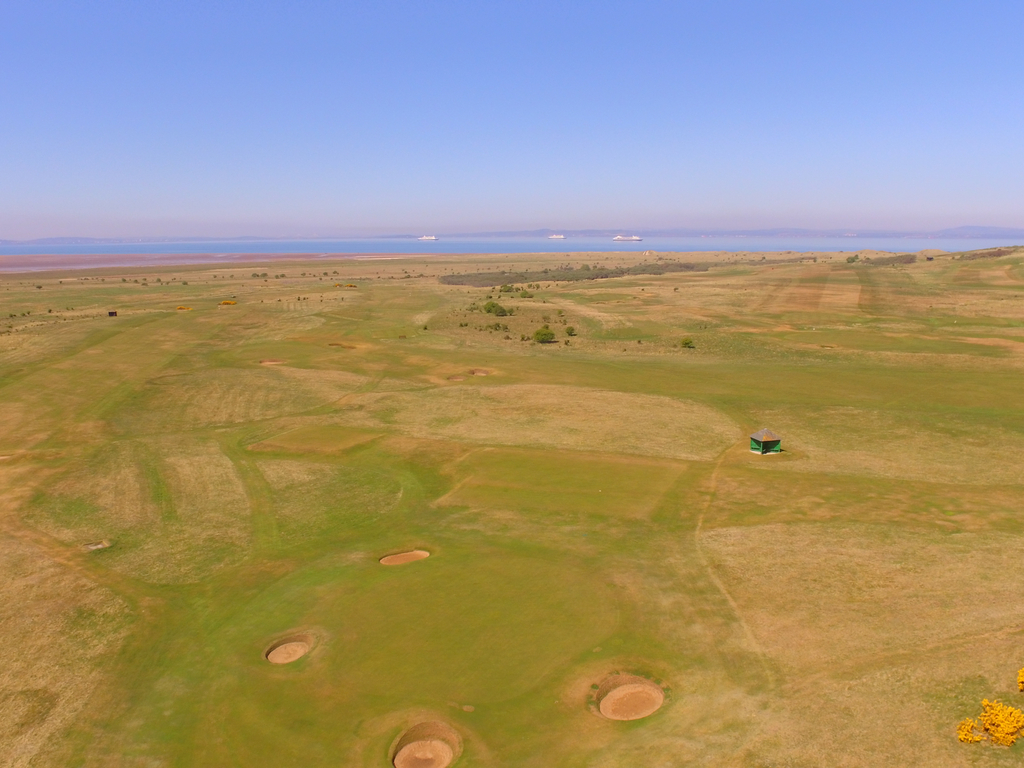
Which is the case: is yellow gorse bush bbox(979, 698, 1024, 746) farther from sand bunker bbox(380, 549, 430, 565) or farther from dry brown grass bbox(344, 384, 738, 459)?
dry brown grass bbox(344, 384, 738, 459)

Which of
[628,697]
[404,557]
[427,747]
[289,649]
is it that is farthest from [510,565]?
[427,747]

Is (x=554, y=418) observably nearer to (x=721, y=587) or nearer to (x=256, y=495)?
(x=256, y=495)

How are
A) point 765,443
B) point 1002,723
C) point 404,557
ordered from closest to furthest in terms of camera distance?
point 1002,723 → point 404,557 → point 765,443

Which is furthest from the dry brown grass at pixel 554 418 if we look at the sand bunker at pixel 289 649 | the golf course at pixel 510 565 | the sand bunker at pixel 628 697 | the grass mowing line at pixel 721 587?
the sand bunker at pixel 289 649

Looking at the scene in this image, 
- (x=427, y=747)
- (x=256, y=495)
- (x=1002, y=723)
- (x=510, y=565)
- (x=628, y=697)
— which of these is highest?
(x=1002, y=723)

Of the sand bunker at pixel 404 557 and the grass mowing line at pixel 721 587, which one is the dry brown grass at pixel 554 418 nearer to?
the grass mowing line at pixel 721 587

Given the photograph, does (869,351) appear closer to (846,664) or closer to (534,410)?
(534,410)
